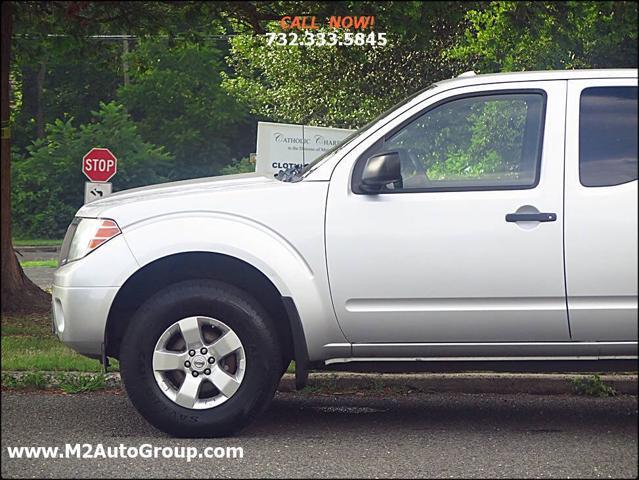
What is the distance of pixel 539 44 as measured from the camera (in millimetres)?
15984

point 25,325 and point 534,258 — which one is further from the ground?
point 534,258

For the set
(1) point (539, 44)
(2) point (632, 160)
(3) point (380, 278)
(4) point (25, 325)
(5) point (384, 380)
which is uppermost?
(1) point (539, 44)

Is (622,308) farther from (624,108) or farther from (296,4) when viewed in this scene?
(296,4)

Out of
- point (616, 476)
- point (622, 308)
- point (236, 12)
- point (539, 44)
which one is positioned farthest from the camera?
point (539, 44)

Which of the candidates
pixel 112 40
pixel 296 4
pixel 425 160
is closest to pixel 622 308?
pixel 425 160

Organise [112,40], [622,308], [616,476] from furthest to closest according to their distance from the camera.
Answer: [112,40], [622,308], [616,476]

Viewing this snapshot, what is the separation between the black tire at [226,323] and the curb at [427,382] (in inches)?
62.3

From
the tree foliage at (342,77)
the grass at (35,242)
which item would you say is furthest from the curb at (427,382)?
the grass at (35,242)

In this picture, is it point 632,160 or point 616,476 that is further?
point 632,160

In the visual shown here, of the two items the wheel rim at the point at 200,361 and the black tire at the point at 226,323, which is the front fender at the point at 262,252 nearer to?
the black tire at the point at 226,323

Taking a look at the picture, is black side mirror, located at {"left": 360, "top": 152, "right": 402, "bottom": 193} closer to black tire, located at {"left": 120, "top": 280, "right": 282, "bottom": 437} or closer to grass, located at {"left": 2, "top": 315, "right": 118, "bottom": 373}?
black tire, located at {"left": 120, "top": 280, "right": 282, "bottom": 437}

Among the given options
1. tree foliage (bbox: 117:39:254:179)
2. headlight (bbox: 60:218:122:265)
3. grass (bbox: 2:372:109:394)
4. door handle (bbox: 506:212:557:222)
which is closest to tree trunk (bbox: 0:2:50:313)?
grass (bbox: 2:372:109:394)

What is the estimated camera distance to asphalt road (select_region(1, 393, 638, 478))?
5316 millimetres

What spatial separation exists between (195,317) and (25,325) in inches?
64.6
